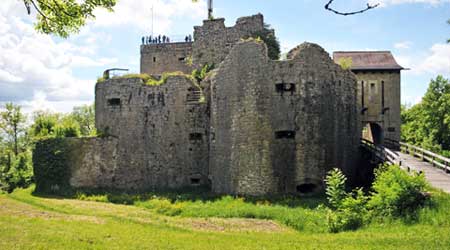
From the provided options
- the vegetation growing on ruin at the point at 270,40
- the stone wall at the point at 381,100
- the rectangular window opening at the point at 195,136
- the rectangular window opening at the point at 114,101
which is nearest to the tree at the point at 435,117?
the stone wall at the point at 381,100

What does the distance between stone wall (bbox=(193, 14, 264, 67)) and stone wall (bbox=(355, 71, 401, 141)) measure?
8.85 meters

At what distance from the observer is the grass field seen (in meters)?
12.8

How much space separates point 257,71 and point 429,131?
24536mm

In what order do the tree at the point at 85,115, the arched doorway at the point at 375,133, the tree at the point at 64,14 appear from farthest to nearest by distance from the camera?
the tree at the point at 85,115 → the arched doorway at the point at 375,133 → the tree at the point at 64,14

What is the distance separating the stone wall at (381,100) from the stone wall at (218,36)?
8845mm

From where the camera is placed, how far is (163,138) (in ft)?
89.1

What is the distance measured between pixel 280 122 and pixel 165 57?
1680cm

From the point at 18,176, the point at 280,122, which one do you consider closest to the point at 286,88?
the point at 280,122

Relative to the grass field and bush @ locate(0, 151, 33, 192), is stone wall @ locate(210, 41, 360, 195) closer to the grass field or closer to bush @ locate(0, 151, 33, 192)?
the grass field

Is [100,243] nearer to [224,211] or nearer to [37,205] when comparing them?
[224,211]

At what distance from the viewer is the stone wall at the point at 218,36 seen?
30.2m

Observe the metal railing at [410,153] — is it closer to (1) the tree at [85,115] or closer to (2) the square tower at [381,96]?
(2) the square tower at [381,96]

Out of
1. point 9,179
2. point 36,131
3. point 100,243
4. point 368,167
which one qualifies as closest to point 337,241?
point 100,243

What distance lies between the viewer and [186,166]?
26859mm
